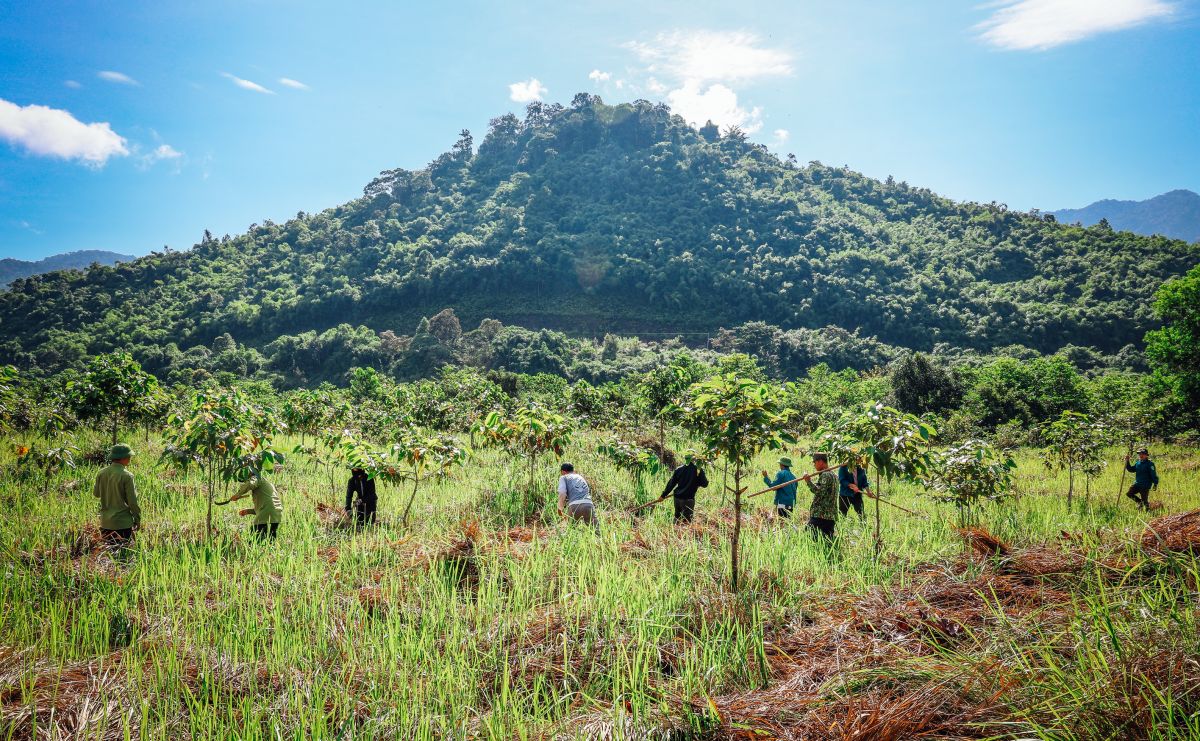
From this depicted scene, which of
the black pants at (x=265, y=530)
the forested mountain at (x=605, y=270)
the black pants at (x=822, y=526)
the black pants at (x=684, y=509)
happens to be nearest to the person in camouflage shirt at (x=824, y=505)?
the black pants at (x=822, y=526)

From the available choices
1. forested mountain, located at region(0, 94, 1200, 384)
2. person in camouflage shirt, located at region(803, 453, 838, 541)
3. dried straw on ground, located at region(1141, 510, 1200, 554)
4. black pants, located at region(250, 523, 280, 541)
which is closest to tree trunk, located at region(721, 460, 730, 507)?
person in camouflage shirt, located at region(803, 453, 838, 541)

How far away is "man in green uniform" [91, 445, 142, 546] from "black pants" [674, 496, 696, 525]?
722 centimetres

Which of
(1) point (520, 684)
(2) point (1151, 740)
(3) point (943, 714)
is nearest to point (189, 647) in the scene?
(1) point (520, 684)

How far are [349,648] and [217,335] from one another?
275 ft

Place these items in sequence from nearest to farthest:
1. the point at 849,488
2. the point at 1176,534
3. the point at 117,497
A: the point at 1176,534 → the point at 117,497 → the point at 849,488

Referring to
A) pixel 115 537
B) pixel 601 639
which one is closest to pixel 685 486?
pixel 601 639

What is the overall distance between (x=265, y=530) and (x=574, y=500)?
4354 mm

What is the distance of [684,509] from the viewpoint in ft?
27.1

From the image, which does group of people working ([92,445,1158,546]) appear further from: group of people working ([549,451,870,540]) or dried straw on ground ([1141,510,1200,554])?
dried straw on ground ([1141,510,1200,554])

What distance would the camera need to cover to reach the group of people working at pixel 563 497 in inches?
256

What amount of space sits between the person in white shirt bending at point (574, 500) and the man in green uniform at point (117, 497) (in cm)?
542

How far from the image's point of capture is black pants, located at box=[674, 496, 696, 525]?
8086 mm

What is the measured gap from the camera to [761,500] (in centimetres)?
1106

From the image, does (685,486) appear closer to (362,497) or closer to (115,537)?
(362,497)
